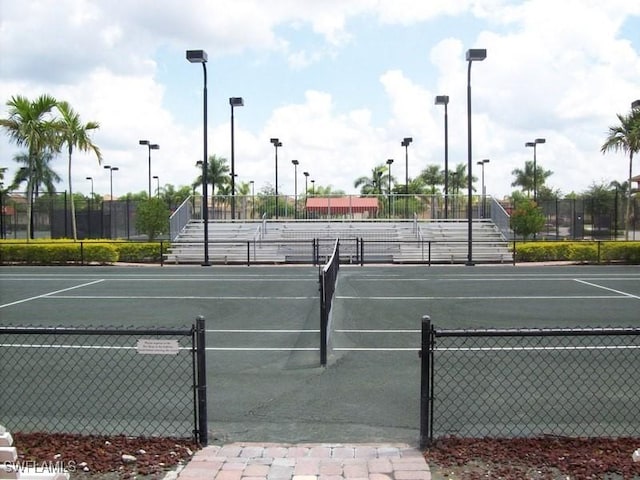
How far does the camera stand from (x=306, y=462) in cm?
457

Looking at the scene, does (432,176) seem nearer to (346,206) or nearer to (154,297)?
(346,206)

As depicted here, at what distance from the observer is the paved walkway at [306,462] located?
4.34 meters

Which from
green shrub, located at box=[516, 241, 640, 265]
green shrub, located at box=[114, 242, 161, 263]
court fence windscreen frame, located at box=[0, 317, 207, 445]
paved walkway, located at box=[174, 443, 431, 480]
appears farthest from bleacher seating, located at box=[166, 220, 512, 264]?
paved walkway, located at box=[174, 443, 431, 480]

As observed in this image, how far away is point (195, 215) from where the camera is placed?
3597 centimetres

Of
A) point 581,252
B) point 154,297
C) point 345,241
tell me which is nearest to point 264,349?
point 154,297

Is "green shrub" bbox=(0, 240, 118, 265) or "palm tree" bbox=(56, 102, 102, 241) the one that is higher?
"palm tree" bbox=(56, 102, 102, 241)

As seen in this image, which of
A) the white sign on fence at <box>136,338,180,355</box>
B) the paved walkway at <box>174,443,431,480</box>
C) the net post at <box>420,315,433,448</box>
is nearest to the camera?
the paved walkway at <box>174,443,431,480</box>

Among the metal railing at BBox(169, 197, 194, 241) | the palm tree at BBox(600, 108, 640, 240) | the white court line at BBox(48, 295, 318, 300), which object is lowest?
the white court line at BBox(48, 295, 318, 300)

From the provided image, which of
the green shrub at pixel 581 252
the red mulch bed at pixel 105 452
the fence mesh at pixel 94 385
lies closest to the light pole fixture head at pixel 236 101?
the green shrub at pixel 581 252

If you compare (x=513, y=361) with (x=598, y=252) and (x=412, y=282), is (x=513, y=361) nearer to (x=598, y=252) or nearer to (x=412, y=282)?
(x=412, y=282)

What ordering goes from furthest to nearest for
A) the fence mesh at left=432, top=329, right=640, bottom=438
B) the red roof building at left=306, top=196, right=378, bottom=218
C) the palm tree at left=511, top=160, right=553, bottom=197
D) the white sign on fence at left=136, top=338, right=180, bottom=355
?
the palm tree at left=511, top=160, right=553, bottom=197, the red roof building at left=306, top=196, right=378, bottom=218, the fence mesh at left=432, top=329, right=640, bottom=438, the white sign on fence at left=136, top=338, right=180, bottom=355

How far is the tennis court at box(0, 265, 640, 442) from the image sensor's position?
19.8 ft

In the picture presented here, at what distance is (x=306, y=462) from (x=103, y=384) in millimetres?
3437

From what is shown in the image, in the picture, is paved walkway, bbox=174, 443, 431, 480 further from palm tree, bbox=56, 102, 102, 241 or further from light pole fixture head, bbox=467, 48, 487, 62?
palm tree, bbox=56, 102, 102, 241
